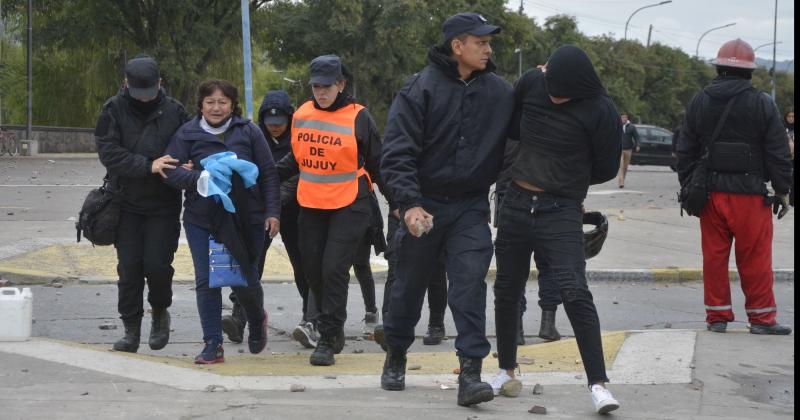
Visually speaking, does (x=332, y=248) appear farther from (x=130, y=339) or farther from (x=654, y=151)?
(x=654, y=151)

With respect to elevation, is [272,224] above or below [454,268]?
above

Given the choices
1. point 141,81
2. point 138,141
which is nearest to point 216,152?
point 138,141

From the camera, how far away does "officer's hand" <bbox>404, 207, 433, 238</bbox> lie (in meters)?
5.32

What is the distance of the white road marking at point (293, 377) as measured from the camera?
573cm

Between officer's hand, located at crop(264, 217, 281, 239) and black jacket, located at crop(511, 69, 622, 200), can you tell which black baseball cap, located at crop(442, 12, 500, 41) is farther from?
officer's hand, located at crop(264, 217, 281, 239)

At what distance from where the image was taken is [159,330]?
713 cm

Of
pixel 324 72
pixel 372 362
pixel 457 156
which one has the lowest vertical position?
pixel 372 362

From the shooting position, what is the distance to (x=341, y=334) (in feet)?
23.1

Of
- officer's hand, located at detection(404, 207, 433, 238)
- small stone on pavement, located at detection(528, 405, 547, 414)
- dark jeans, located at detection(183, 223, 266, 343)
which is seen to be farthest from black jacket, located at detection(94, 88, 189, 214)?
small stone on pavement, located at detection(528, 405, 547, 414)

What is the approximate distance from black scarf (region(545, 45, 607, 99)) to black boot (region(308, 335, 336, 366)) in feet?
7.17

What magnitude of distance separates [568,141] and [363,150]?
1.90 metres

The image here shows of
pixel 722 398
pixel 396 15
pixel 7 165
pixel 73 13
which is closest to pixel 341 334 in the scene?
pixel 722 398

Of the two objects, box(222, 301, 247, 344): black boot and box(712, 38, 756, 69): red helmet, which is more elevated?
box(712, 38, 756, 69): red helmet

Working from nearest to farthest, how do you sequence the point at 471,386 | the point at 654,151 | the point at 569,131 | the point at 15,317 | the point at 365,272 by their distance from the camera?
the point at 471,386
the point at 569,131
the point at 15,317
the point at 365,272
the point at 654,151
